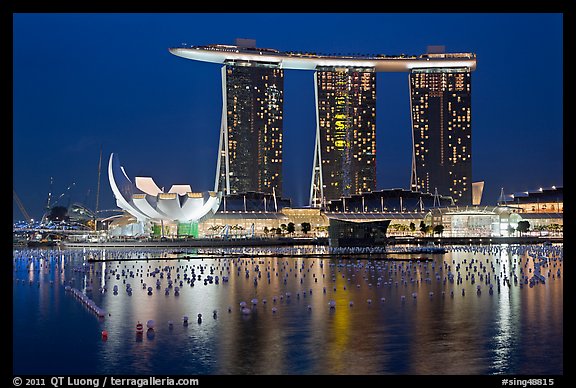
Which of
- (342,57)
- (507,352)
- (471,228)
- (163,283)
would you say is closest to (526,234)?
(471,228)

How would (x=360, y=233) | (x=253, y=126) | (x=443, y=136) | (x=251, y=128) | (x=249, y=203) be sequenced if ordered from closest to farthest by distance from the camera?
1. (x=360, y=233)
2. (x=249, y=203)
3. (x=251, y=128)
4. (x=253, y=126)
5. (x=443, y=136)

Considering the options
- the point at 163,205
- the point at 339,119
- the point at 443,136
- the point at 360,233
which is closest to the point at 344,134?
the point at 339,119

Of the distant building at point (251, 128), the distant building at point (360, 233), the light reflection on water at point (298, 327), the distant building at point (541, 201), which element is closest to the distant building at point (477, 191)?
the distant building at point (541, 201)

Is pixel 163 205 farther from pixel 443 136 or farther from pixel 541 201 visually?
pixel 443 136

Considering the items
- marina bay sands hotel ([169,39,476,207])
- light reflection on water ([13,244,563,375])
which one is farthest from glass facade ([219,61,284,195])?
light reflection on water ([13,244,563,375])

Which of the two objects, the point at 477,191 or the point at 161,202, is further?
the point at 477,191
